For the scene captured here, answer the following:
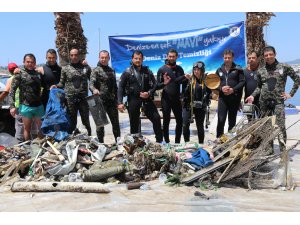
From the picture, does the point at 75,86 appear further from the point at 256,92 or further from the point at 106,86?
the point at 256,92

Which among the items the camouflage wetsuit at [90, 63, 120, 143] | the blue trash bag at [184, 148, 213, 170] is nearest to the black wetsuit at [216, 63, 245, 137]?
the blue trash bag at [184, 148, 213, 170]

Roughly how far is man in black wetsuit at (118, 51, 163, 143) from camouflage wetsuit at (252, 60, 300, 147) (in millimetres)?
1967

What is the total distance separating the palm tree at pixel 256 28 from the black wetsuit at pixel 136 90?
21.1ft

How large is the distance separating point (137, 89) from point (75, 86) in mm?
1182

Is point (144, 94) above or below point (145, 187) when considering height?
above

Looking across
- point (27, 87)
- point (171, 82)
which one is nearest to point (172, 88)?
point (171, 82)

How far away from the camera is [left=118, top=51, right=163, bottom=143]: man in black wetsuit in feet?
22.2

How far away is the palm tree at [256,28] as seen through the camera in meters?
11.9

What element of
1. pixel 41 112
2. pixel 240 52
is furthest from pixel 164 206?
pixel 240 52

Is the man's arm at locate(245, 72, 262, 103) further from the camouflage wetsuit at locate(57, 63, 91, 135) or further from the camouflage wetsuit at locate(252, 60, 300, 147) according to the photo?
the camouflage wetsuit at locate(57, 63, 91, 135)

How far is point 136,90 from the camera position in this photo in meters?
6.81

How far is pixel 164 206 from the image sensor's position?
397 cm

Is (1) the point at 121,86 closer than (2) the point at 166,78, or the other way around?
(1) the point at 121,86

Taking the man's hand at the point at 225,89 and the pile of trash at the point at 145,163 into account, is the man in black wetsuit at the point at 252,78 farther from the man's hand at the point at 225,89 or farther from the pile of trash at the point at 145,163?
the pile of trash at the point at 145,163
